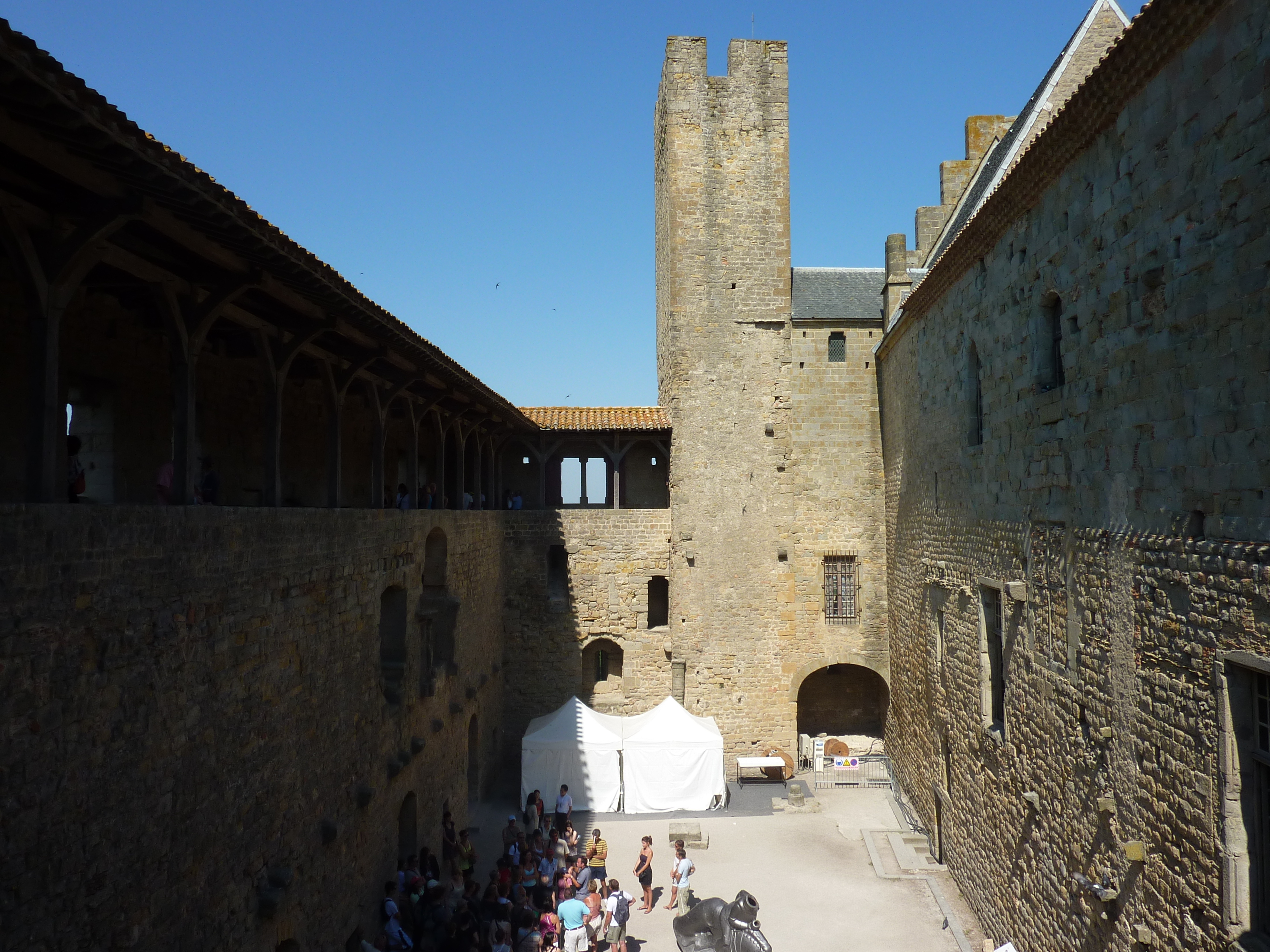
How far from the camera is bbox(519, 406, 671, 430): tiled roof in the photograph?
19.1m

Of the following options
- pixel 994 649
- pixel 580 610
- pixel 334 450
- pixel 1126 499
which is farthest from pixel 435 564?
pixel 1126 499

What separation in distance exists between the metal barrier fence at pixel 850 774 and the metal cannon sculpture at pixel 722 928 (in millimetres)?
6617

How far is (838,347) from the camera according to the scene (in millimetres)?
18875

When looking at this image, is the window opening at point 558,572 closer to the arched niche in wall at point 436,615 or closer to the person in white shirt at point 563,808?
the person in white shirt at point 563,808

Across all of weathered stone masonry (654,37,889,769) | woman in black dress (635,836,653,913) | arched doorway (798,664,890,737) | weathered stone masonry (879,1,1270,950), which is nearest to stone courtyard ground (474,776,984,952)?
woman in black dress (635,836,653,913)

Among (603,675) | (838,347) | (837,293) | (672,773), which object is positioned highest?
(837,293)

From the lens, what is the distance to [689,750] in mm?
16031

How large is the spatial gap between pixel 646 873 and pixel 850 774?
651 cm

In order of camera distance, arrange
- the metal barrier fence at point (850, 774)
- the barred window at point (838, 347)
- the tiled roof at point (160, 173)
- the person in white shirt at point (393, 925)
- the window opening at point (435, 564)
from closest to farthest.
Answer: the tiled roof at point (160, 173) < the person in white shirt at point (393, 925) < the window opening at point (435, 564) < the metal barrier fence at point (850, 774) < the barred window at point (838, 347)

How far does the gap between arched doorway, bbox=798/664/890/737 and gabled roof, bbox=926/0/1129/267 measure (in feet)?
33.0

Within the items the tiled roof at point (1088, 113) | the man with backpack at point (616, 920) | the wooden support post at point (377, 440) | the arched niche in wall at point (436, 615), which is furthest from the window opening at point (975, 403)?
the arched niche in wall at point (436, 615)

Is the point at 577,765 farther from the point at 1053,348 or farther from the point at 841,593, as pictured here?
the point at 1053,348

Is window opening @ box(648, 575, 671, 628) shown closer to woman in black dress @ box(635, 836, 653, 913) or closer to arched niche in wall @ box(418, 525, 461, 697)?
arched niche in wall @ box(418, 525, 461, 697)

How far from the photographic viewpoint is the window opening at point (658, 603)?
19906 millimetres
